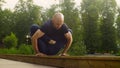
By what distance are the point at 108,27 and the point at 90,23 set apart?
246 cm

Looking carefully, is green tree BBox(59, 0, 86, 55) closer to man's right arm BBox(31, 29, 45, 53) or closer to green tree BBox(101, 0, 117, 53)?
green tree BBox(101, 0, 117, 53)

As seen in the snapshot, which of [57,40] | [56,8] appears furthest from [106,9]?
[57,40]

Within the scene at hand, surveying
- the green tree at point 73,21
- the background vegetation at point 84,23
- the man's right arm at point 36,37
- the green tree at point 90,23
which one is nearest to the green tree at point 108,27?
the background vegetation at point 84,23

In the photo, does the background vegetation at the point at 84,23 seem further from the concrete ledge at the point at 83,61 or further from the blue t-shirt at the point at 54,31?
the concrete ledge at the point at 83,61

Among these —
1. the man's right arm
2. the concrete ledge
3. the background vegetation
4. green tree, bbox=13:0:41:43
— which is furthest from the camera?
green tree, bbox=13:0:41:43

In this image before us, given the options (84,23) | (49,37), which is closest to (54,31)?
(49,37)

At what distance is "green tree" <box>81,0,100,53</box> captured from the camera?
43.5 metres

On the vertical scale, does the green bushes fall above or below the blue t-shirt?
below

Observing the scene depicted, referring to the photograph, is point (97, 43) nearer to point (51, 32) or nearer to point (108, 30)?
point (108, 30)

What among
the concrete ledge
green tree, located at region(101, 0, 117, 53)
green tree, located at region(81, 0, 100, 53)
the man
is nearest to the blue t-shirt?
the man

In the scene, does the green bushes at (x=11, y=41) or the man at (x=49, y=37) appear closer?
the man at (x=49, y=37)

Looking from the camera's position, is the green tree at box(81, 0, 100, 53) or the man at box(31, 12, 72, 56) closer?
the man at box(31, 12, 72, 56)

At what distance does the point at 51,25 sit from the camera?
220 inches

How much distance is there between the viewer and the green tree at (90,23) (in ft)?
143
